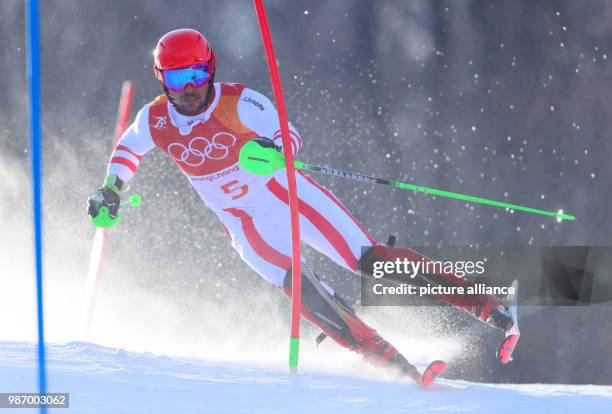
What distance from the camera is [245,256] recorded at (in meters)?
3.98

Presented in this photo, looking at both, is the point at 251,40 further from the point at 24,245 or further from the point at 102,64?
the point at 24,245

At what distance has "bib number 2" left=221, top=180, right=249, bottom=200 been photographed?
3.95 meters

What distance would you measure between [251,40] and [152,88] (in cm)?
107

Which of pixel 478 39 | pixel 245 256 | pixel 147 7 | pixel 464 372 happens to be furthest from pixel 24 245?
pixel 464 372

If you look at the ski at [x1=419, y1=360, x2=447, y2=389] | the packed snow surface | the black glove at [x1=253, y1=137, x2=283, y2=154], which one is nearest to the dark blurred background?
the black glove at [x1=253, y1=137, x2=283, y2=154]

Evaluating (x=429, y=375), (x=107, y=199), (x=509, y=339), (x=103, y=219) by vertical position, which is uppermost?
(x=107, y=199)

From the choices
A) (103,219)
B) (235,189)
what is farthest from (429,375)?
(103,219)

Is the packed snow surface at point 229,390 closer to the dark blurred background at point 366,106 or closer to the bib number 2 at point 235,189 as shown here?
the bib number 2 at point 235,189

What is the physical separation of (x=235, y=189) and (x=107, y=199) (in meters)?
0.66

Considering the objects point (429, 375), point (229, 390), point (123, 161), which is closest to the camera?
point (229, 390)

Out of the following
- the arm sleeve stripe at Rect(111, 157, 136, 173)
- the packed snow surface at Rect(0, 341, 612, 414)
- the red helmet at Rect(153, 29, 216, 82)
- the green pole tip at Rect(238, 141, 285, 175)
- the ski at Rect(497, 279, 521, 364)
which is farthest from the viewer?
the arm sleeve stripe at Rect(111, 157, 136, 173)

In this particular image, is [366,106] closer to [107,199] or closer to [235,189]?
[235,189]

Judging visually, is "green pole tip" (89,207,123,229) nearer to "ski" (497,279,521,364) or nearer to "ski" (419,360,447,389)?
"ski" (419,360,447,389)

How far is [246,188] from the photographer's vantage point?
396 cm
